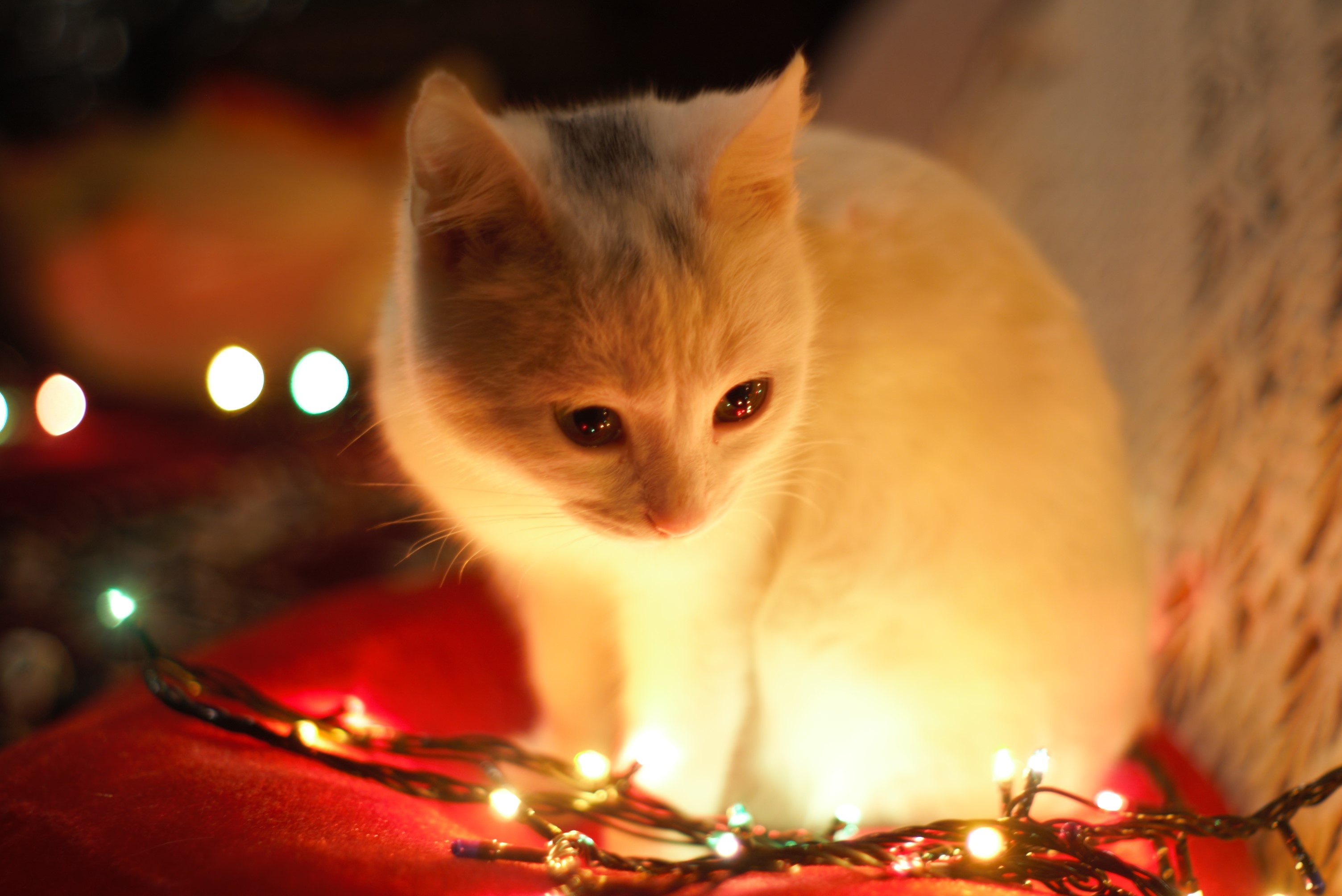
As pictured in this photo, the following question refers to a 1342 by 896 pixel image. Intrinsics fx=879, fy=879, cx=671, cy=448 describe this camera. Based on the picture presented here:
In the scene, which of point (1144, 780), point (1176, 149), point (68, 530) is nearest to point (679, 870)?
point (1144, 780)

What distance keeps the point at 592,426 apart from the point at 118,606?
2.17ft

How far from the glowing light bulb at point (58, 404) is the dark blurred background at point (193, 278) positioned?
27 millimetres

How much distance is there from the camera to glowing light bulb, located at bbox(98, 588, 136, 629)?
103 centimetres

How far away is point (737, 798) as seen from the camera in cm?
115

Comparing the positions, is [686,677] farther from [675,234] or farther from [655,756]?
[675,234]

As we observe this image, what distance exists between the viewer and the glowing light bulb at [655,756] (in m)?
1.03

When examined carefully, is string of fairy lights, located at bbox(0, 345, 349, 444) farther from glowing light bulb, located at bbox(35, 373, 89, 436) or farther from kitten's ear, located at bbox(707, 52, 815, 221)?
kitten's ear, located at bbox(707, 52, 815, 221)

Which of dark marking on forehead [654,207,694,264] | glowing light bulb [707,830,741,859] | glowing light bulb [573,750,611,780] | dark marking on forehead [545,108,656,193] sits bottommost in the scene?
glowing light bulb [707,830,741,859]

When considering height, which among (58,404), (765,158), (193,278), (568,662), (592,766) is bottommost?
(592,766)

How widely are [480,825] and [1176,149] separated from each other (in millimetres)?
1369

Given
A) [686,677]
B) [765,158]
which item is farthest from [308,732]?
[765,158]

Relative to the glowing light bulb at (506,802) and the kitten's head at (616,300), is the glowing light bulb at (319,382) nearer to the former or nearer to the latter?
the kitten's head at (616,300)

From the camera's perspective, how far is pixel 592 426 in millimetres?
799

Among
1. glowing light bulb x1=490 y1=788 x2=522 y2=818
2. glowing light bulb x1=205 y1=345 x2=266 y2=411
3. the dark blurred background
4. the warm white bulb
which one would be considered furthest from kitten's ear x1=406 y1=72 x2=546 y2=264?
glowing light bulb x1=205 y1=345 x2=266 y2=411
